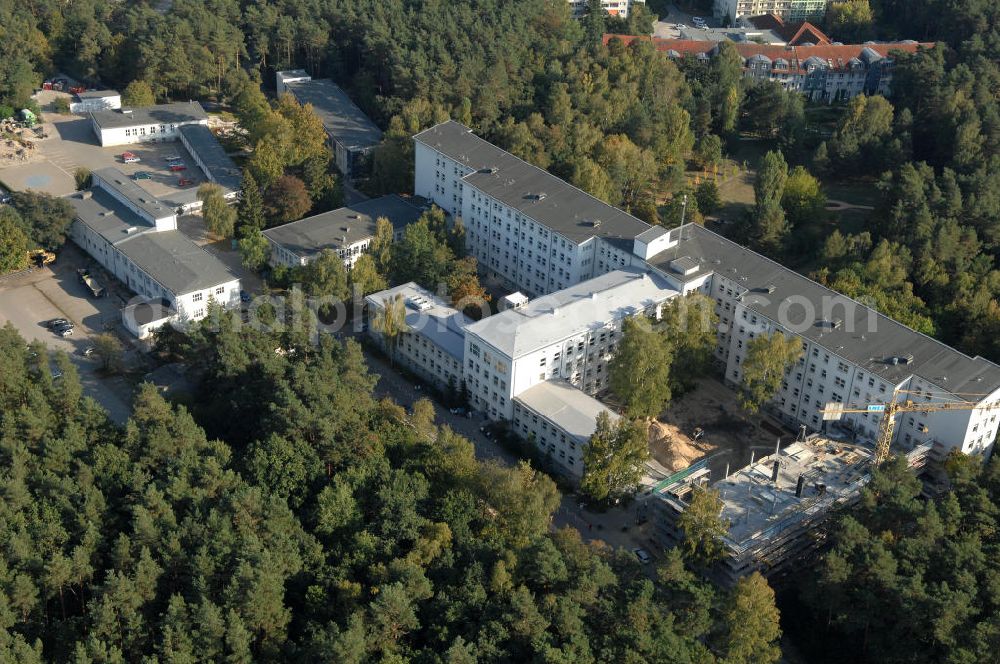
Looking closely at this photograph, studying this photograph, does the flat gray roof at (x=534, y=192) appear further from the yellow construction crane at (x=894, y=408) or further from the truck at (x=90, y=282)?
the truck at (x=90, y=282)

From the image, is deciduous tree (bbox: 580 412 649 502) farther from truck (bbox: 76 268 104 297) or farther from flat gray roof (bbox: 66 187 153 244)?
flat gray roof (bbox: 66 187 153 244)

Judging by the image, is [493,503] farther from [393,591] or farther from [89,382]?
[89,382]

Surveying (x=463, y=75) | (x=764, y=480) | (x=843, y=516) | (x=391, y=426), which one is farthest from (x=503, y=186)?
(x=843, y=516)

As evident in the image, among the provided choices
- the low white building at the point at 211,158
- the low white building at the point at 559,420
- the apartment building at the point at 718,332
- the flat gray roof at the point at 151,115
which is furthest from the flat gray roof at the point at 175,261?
the flat gray roof at the point at 151,115

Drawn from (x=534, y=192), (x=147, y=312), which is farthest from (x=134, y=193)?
(x=534, y=192)

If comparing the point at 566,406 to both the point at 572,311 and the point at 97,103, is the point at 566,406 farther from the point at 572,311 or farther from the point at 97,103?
the point at 97,103

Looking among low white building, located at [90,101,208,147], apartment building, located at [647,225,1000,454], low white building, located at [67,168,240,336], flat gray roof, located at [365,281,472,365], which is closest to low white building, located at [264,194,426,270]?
low white building, located at [67,168,240,336]
